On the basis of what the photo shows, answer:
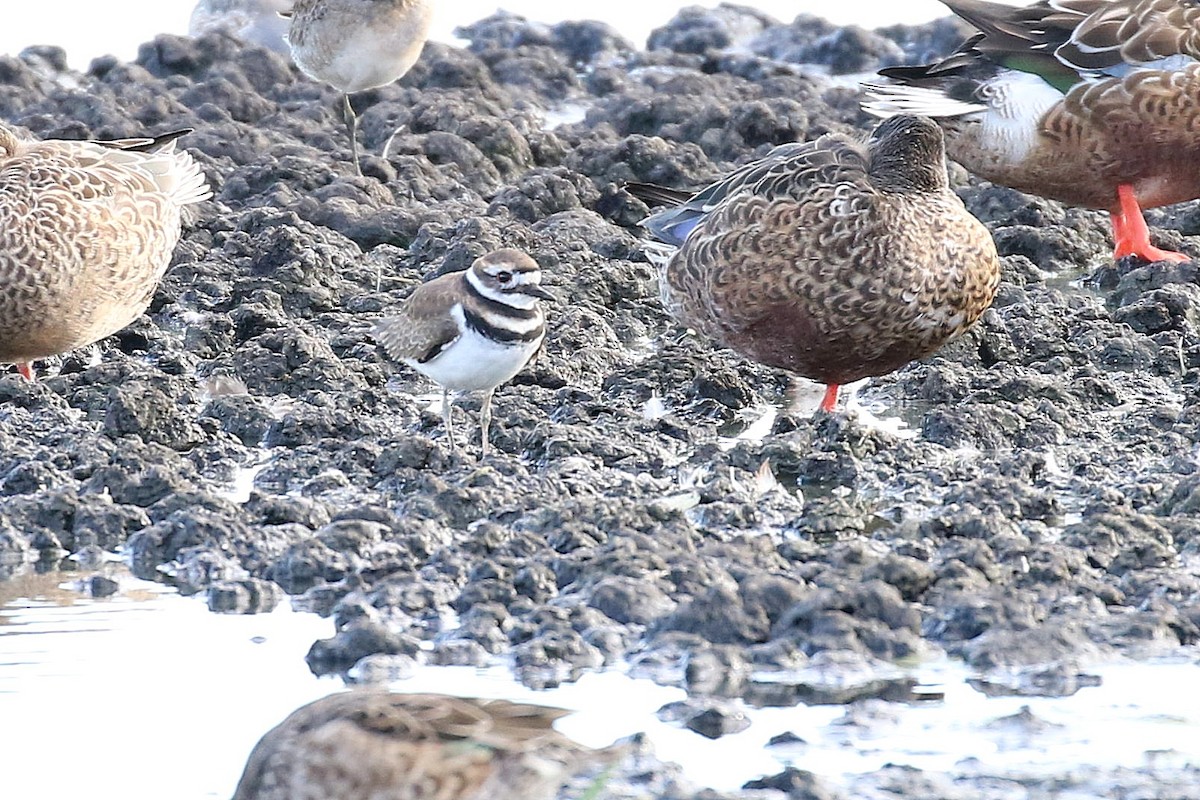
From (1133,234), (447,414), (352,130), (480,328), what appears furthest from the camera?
(352,130)

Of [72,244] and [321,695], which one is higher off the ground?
[72,244]

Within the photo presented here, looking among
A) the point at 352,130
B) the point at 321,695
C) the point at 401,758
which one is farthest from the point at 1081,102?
the point at 401,758

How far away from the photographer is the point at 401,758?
4746mm

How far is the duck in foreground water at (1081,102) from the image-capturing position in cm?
1123

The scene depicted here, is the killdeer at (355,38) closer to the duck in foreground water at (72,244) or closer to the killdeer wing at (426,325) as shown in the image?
the duck in foreground water at (72,244)

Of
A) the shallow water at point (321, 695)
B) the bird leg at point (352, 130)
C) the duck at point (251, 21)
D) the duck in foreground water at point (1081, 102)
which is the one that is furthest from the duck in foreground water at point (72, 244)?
the duck at point (251, 21)

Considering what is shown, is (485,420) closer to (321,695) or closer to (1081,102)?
(321,695)

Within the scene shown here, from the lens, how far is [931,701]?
574 centimetres

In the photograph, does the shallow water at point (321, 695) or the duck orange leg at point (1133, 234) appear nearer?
the shallow water at point (321, 695)

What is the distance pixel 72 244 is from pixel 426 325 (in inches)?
73.8

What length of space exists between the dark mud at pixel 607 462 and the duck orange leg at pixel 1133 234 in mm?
150

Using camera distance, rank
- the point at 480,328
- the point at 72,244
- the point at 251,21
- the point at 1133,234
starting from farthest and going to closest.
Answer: the point at 251,21
the point at 1133,234
the point at 72,244
the point at 480,328

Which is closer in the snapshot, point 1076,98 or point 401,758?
point 401,758

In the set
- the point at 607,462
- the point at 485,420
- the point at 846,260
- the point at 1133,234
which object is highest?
the point at 1133,234
